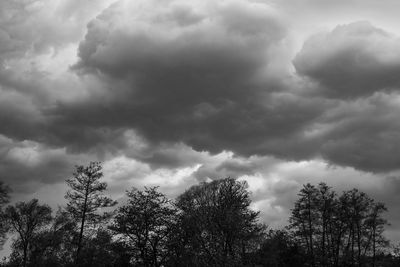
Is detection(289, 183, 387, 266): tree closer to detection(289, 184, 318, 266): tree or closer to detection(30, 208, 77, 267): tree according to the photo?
detection(289, 184, 318, 266): tree

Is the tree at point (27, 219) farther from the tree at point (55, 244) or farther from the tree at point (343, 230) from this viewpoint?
the tree at point (343, 230)

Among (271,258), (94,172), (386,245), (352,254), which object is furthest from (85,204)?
(386,245)

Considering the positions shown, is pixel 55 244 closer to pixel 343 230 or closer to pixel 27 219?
pixel 27 219

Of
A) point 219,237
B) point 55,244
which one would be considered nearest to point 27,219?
point 55,244

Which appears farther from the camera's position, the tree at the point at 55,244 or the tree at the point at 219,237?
the tree at the point at 55,244

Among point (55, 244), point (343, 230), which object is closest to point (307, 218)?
point (343, 230)

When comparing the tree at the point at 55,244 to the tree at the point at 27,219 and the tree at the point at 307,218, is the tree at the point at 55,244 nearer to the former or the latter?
the tree at the point at 27,219

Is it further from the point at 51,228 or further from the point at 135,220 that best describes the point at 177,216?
the point at 51,228

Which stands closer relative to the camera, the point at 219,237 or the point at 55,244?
the point at 219,237

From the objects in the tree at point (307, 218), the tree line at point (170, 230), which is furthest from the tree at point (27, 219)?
the tree at point (307, 218)

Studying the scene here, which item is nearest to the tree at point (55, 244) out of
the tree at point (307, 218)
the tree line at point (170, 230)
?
the tree line at point (170, 230)

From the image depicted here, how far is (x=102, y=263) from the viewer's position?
4516cm

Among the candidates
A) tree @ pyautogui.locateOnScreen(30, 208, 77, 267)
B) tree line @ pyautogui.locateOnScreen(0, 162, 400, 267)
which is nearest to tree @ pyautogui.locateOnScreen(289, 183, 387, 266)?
tree line @ pyautogui.locateOnScreen(0, 162, 400, 267)

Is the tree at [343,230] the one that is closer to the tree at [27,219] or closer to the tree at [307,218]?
the tree at [307,218]
